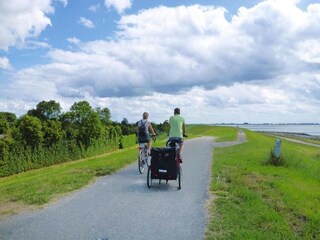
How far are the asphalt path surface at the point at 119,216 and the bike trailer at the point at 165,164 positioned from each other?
40 centimetres

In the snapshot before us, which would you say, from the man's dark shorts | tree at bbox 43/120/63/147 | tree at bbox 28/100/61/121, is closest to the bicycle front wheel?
the man's dark shorts

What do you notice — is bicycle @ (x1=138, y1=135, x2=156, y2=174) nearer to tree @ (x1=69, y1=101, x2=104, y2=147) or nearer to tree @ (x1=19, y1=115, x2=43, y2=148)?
tree @ (x1=19, y1=115, x2=43, y2=148)

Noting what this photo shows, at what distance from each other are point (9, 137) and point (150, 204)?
28.0 metres

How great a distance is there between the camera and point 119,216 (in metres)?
7.44

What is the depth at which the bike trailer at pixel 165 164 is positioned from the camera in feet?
33.8

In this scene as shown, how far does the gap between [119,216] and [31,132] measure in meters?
28.7

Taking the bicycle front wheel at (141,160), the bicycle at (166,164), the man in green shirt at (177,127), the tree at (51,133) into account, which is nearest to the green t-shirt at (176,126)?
the man in green shirt at (177,127)

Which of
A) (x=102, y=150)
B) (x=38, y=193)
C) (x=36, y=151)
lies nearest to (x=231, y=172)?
(x=38, y=193)

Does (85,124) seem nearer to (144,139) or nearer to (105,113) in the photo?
(105,113)

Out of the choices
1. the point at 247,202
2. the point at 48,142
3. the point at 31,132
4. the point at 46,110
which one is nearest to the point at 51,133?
the point at 48,142

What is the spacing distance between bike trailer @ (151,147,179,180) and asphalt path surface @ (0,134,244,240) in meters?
0.40

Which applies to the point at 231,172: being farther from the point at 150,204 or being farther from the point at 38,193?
the point at 38,193

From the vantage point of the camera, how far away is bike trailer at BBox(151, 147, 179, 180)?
1031cm

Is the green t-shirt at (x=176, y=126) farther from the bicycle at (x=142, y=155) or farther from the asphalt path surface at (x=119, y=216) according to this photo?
the bicycle at (x=142, y=155)
